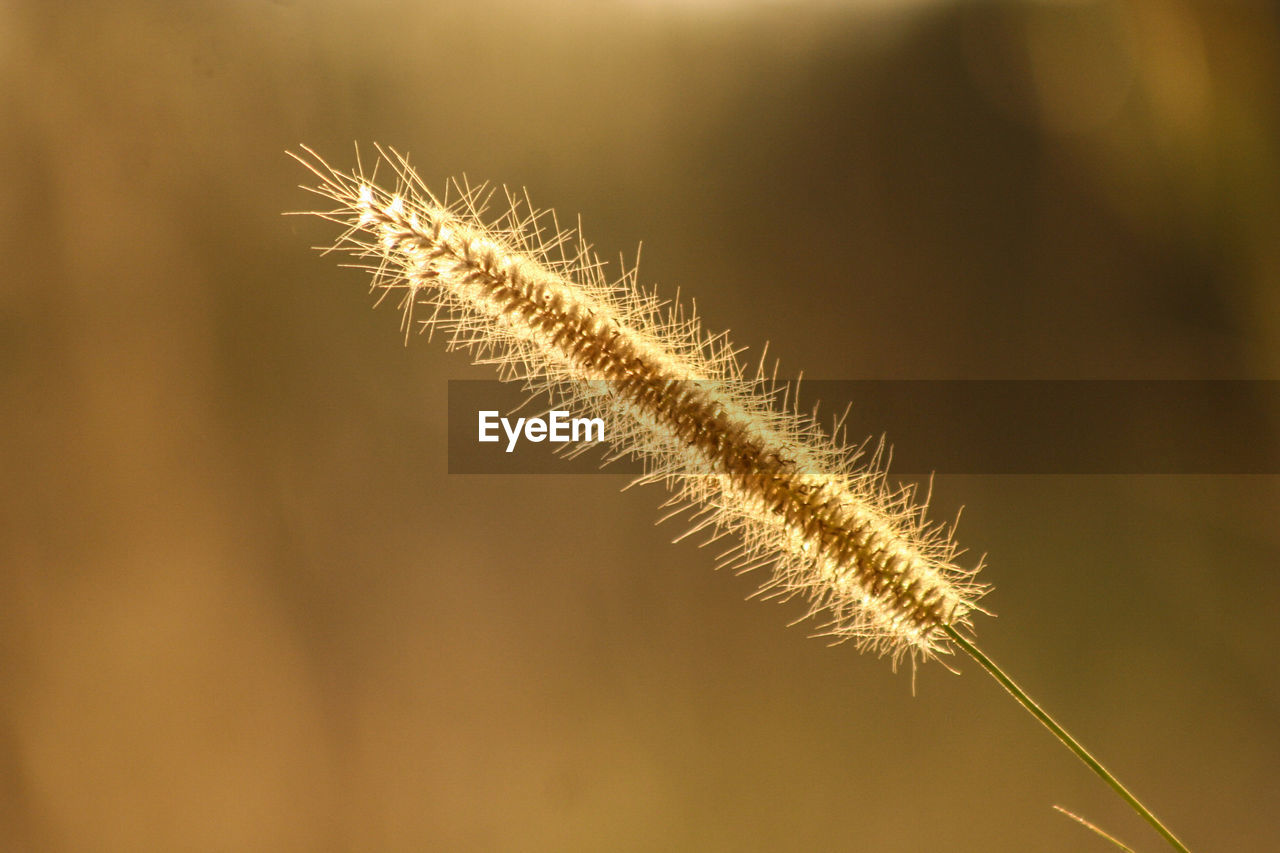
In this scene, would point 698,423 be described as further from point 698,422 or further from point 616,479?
point 616,479

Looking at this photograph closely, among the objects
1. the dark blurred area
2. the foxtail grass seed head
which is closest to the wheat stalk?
the foxtail grass seed head

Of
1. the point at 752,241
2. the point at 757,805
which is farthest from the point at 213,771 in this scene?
the point at 752,241

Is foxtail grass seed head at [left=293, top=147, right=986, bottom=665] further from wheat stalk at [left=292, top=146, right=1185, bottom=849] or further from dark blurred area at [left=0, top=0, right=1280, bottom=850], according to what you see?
dark blurred area at [left=0, top=0, right=1280, bottom=850]

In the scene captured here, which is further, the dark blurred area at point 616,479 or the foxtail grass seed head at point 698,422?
the dark blurred area at point 616,479

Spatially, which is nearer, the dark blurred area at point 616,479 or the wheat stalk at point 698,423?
the wheat stalk at point 698,423

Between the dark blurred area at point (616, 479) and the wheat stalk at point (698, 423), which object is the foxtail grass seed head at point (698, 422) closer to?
the wheat stalk at point (698, 423)

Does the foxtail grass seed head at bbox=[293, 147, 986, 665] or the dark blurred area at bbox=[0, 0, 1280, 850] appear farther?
the dark blurred area at bbox=[0, 0, 1280, 850]

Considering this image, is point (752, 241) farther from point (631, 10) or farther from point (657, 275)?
point (631, 10)

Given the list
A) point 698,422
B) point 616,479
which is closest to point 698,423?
point 698,422

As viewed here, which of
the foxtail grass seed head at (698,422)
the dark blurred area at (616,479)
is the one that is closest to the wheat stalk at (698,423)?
the foxtail grass seed head at (698,422)
